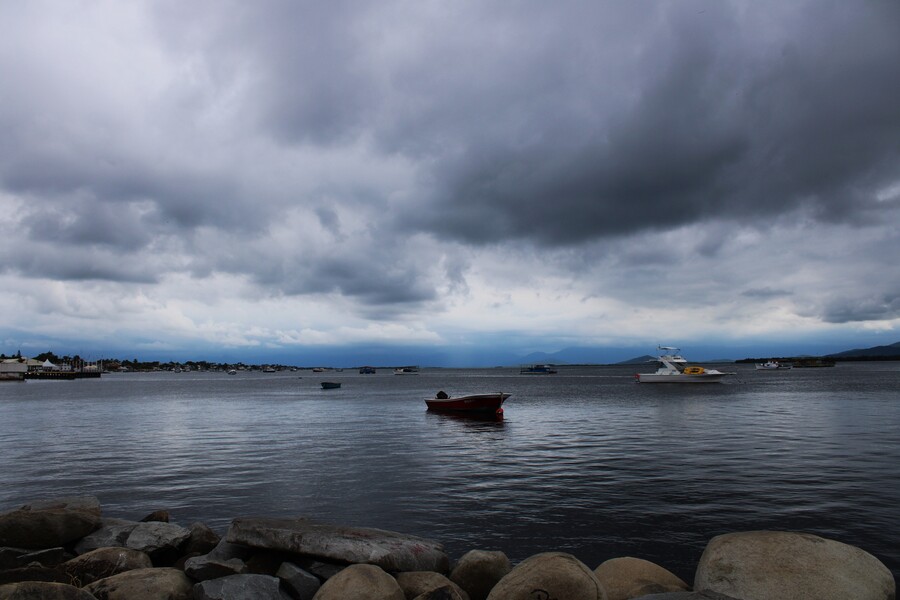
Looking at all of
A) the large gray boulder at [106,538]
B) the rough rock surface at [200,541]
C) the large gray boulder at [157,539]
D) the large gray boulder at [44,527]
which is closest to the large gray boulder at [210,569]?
the large gray boulder at [157,539]

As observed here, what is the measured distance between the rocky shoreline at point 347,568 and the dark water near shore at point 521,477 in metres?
3.48

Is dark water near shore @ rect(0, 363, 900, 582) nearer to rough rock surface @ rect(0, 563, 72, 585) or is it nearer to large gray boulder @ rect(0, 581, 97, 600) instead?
rough rock surface @ rect(0, 563, 72, 585)

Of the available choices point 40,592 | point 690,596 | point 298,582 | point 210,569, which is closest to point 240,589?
point 298,582

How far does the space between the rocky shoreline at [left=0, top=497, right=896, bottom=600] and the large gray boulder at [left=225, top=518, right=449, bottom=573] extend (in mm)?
19

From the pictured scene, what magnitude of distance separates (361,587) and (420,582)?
1192mm

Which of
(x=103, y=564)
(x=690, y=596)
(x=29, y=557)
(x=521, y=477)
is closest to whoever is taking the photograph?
(x=690, y=596)

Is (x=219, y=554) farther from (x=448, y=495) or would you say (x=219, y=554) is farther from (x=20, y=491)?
(x=20, y=491)

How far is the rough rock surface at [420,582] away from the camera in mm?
8867

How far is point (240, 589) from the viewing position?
8.45 meters

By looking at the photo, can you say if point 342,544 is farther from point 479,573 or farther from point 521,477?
point 521,477

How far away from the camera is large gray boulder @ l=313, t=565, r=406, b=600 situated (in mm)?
8141

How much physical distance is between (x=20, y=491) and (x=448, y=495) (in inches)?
628

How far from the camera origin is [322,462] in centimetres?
2609

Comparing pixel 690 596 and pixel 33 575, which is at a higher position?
pixel 690 596
